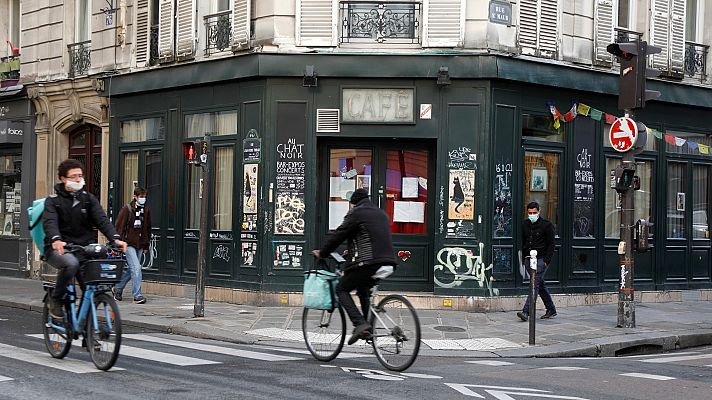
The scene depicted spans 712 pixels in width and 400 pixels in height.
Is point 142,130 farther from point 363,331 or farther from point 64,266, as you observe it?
point 363,331

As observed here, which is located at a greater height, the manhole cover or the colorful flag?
the colorful flag

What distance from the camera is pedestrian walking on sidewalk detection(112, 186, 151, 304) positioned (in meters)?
16.5

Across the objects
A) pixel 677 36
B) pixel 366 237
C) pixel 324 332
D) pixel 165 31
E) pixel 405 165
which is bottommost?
pixel 324 332

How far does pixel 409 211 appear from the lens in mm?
16656

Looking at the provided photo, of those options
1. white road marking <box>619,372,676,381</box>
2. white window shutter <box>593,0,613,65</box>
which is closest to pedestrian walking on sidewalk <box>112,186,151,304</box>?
white window shutter <box>593,0,613,65</box>

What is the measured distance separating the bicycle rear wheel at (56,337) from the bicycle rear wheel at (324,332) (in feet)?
7.99

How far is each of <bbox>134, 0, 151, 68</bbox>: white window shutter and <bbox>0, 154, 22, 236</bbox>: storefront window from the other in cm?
555

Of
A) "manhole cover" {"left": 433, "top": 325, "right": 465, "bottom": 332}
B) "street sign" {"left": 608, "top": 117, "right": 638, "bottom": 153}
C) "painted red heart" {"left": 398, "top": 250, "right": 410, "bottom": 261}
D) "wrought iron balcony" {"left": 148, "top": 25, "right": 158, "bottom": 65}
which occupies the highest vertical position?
"wrought iron balcony" {"left": 148, "top": 25, "right": 158, "bottom": 65}

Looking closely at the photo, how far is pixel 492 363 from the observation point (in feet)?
36.3

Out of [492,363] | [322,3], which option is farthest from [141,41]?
[492,363]

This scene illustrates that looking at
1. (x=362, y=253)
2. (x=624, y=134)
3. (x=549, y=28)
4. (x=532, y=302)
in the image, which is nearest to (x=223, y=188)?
(x=549, y=28)

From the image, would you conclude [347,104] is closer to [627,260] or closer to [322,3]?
[322,3]

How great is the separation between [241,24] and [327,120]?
2308mm

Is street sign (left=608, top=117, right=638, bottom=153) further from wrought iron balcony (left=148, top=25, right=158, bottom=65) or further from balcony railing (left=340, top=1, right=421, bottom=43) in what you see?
wrought iron balcony (left=148, top=25, right=158, bottom=65)
